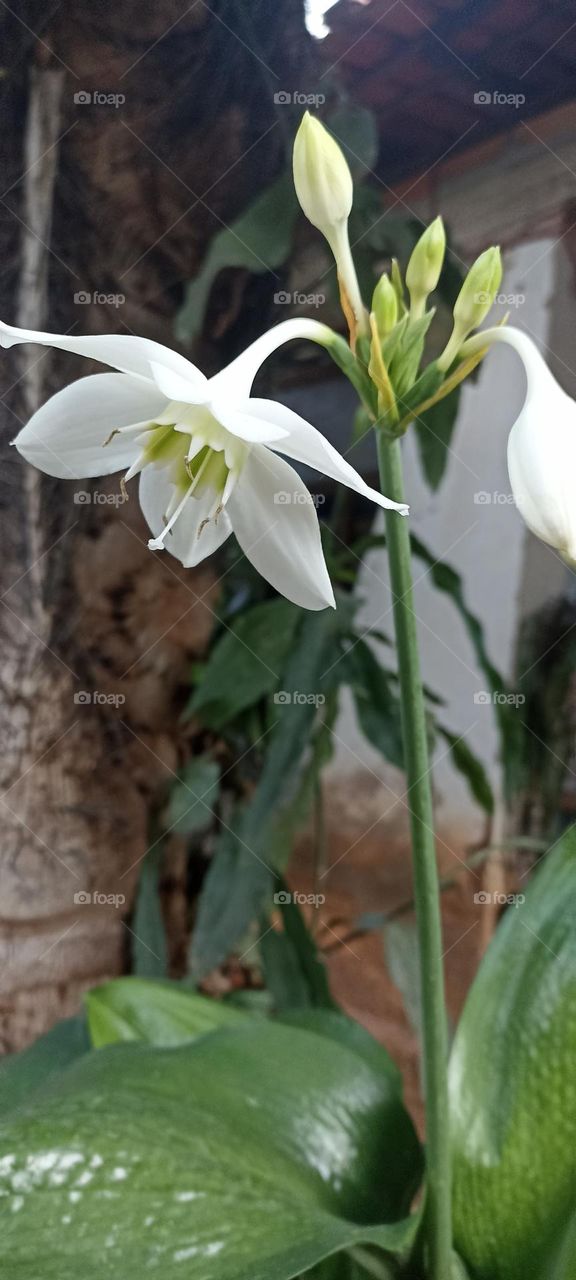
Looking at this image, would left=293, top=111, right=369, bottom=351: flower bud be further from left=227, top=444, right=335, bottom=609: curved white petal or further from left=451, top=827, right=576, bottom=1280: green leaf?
→ left=451, top=827, right=576, bottom=1280: green leaf

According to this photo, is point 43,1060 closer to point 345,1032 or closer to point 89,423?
point 345,1032

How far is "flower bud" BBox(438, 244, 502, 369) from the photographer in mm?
328

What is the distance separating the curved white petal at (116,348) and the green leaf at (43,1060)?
38 cm

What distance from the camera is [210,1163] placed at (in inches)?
13.2

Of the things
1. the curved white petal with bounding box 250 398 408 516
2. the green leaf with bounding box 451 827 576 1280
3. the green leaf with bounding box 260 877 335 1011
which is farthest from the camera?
the green leaf with bounding box 260 877 335 1011

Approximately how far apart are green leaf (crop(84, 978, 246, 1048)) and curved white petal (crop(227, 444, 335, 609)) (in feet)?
0.96

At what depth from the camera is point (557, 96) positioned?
0.64 meters

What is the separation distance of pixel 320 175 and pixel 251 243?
35 cm

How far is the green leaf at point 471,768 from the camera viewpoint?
78 centimetres

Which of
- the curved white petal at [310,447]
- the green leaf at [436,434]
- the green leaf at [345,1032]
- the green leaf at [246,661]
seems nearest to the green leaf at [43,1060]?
the green leaf at [345,1032]

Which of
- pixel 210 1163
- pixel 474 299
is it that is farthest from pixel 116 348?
pixel 210 1163

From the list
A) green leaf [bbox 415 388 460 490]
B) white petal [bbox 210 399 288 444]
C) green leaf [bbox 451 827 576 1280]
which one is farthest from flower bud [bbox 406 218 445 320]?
green leaf [bbox 415 388 460 490]

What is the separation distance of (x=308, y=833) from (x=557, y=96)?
2.11 ft

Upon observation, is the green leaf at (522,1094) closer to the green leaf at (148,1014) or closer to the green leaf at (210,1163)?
the green leaf at (210,1163)
